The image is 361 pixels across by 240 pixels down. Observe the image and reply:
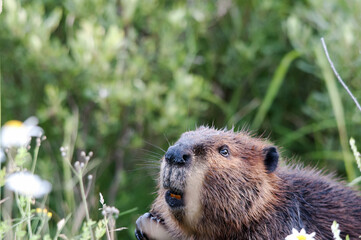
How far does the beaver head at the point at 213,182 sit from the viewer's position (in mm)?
2533

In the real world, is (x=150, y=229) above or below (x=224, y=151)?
below

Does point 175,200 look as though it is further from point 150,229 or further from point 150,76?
point 150,76

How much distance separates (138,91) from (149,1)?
68 cm

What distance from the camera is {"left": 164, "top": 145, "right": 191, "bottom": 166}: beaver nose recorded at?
2506 millimetres

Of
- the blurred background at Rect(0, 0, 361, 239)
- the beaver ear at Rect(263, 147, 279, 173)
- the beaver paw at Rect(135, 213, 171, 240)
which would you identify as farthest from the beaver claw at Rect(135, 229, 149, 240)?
the blurred background at Rect(0, 0, 361, 239)

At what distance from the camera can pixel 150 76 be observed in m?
4.68

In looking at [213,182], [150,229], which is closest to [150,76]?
[150,229]

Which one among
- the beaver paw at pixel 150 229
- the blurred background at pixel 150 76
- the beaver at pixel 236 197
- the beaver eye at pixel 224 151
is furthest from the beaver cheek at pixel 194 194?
the blurred background at pixel 150 76

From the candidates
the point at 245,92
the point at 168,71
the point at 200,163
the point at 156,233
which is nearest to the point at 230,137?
the point at 200,163

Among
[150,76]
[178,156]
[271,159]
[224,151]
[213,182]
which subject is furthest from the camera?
[150,76]

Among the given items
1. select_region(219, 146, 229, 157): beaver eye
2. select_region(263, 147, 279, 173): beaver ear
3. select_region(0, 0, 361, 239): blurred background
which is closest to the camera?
select_region(219, 146, 229, 157): beaver eye

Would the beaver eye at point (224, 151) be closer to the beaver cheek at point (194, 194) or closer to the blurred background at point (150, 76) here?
the beaver cheek at point (194, 194)

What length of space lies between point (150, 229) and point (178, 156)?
54 centimetres

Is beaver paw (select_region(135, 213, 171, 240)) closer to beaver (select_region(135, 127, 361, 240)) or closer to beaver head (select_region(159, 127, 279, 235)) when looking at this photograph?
beaver (select_region(135, 127, 361, 240))
